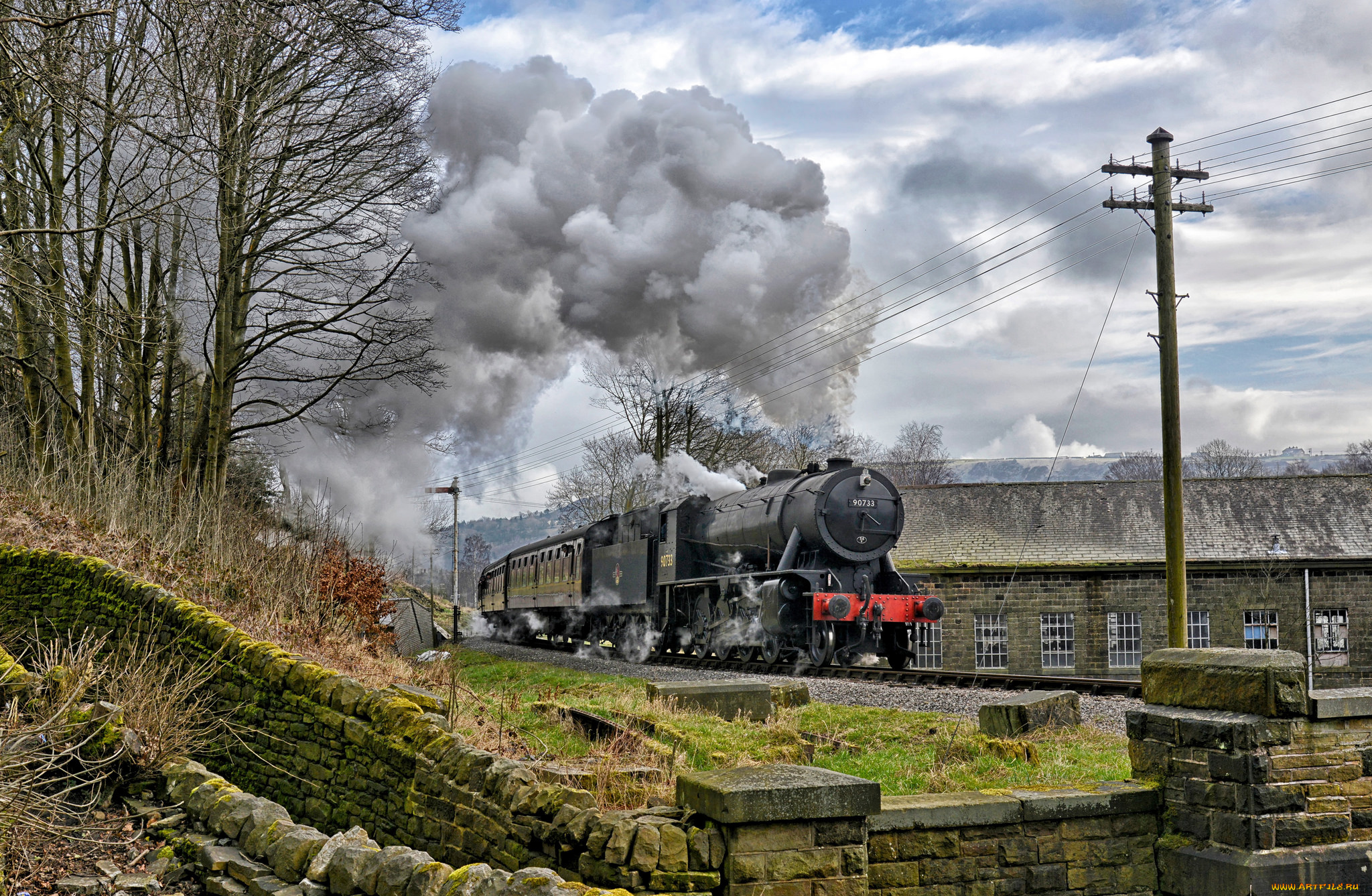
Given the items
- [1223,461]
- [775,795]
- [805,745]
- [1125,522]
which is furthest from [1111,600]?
[1223,461]

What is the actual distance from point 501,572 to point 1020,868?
29.6 metres

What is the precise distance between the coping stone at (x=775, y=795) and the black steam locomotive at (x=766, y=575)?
1049cm

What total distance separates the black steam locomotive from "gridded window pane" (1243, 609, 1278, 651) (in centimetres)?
1158

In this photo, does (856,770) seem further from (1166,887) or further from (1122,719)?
(1122,719)

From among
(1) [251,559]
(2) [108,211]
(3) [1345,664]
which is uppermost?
(2) [108,211]

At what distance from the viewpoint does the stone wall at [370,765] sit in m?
4.49

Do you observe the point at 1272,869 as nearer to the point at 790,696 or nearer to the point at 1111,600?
the point at 790,696

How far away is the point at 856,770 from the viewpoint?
22.7 ft

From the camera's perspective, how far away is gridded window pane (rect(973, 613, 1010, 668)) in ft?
80.4

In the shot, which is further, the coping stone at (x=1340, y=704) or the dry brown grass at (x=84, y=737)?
the dry brown grass at (x=84, y=737)

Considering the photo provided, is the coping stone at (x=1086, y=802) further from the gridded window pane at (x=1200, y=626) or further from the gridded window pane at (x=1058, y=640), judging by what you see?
the gridded window pane at (x=1200, y=626)

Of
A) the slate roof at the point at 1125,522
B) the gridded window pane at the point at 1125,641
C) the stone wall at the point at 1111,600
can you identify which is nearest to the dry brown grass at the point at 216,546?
the stone wall at the point at 1111,600

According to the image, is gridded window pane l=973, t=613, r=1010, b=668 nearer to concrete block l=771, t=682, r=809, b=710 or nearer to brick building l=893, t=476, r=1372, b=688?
brick building l=893, t=476, r=1372, b=688

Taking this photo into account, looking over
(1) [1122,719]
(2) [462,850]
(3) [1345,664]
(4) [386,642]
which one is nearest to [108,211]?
(4) [386,642]
